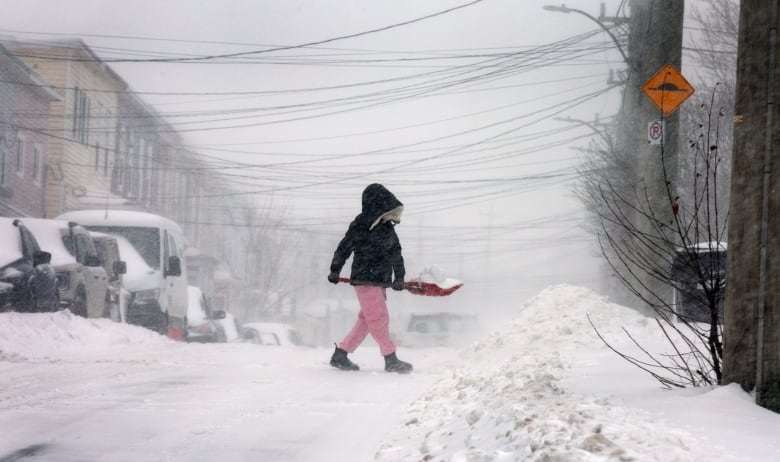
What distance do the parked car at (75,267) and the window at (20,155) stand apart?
1790 centimetres

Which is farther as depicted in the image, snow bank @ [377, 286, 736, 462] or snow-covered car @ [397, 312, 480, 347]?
snow-covered car @ [397, 312, 480, 347]

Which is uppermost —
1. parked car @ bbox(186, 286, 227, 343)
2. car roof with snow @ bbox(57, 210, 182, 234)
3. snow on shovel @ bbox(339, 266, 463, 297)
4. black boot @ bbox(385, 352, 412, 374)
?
car roof with snow @ bbox(57, 210, 182, 234)

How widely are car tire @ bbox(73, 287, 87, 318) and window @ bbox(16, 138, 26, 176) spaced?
1921 centimetres

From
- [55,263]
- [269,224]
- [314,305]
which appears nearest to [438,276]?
[55,263]

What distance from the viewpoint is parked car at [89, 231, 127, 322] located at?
1653 centimetres

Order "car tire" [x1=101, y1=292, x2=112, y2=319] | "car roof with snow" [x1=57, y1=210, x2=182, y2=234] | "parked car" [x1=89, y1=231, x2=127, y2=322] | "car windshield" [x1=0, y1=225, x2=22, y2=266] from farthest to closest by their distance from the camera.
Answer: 1. "car roof with snow" [x1=57, y1=210, x2=182, y2=234]
2. "parked car" [x1=89, y1=231, x2=127, y2=322]
3. "car tire" [x1=101, y1=292, x2=112, y2=319]
4. "car windshield" [x1=0, y1=225, x2=22, y2=266]

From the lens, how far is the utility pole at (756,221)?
4.66 meters

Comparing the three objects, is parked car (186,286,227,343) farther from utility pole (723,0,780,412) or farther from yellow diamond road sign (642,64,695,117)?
utility pole (723,0,780,412)

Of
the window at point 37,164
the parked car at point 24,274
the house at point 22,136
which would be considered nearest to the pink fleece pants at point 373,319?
the parked car at point 24,274

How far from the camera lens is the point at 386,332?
967 centimetres

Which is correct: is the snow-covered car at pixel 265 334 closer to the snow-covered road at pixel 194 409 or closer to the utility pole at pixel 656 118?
the utility pole at pixel 656 118

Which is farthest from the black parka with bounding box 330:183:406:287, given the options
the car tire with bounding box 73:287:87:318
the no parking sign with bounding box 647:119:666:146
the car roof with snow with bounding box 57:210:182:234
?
the car roof with snow with bounding box 57:210:182:234

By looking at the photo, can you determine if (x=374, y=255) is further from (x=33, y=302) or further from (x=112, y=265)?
(x=112, y=265)

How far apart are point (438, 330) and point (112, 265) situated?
1050 centimetres
